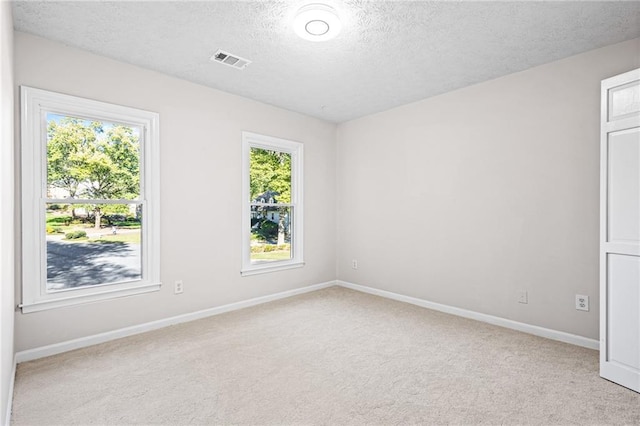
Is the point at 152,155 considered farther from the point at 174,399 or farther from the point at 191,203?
the point at 174,399

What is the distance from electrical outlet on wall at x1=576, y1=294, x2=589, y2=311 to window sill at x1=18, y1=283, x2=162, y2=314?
3.83 meters

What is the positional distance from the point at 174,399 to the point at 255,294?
201 centimetres

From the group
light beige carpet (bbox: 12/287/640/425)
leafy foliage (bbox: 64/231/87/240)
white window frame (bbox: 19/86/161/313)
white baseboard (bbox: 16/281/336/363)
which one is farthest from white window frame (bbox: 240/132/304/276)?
leafy foliage (bbox: 64/231/87/240)

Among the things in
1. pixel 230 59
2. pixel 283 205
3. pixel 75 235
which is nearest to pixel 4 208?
pixel 75 235

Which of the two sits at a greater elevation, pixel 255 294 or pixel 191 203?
pixel 191 203

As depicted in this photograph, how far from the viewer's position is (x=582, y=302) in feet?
9.36

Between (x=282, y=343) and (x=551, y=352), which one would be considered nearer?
(x=551, y=352)

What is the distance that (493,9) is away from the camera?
87.6 inches

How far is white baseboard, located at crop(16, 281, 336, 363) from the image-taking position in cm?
A: 259

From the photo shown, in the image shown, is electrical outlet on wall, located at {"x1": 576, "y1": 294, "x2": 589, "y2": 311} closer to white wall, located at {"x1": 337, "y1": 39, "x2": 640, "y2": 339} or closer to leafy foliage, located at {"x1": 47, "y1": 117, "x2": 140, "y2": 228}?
white wall, located at {"x1": 337, "y1": 39, "x2": 640, "y2": 339}

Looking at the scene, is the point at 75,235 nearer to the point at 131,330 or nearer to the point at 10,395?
the point at 131,330

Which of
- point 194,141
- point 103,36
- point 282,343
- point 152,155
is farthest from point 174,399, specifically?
point 103,36

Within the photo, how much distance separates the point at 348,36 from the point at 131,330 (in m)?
Answer: 3.18

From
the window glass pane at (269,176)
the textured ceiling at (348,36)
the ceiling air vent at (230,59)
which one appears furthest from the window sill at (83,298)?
the ceiling air vent at (230,59)
